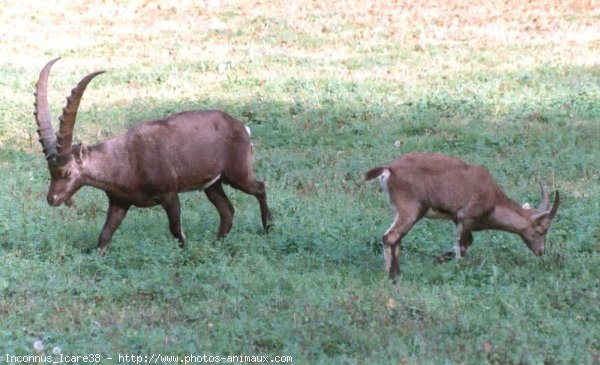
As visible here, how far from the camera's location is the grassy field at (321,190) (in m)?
7.42

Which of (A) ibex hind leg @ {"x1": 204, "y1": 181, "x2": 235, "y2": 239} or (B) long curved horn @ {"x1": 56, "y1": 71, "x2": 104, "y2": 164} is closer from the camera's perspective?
(B) long curved horn @ {"x1": 56, "y1": 71, "x2": 104, "y2": 164}

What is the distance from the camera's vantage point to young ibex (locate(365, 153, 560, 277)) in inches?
354

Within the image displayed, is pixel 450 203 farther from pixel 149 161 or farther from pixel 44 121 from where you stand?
pixel 44 121

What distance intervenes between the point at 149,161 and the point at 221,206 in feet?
3.54

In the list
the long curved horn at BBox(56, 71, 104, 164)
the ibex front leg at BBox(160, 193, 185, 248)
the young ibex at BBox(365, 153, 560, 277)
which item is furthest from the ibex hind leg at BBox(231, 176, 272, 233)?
the long curved horn at BBox(56, 71, 104, 164)

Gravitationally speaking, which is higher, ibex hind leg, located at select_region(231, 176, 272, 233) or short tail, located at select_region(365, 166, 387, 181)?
short tail, located at select_region(365, 166, 387, 181)

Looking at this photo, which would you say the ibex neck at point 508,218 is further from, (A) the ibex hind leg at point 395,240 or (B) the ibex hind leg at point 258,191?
(B) the ibex hind leg at point 258,191

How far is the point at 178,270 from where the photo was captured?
348 inches

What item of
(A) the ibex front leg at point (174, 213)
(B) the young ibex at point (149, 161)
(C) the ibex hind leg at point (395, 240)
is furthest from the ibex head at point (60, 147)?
(C) the ibex hind leg at point (395, 240)

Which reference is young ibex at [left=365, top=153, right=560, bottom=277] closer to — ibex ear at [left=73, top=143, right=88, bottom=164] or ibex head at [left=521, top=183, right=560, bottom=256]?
ibex head at [left=521, top=183, right=560, bottom=256]

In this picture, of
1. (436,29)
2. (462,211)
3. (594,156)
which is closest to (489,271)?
(462,211)

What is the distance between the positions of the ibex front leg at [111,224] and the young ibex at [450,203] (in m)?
2.32

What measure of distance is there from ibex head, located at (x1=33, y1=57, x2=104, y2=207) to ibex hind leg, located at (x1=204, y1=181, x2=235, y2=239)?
150 centimetres

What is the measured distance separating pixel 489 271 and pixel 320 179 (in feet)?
13.0
